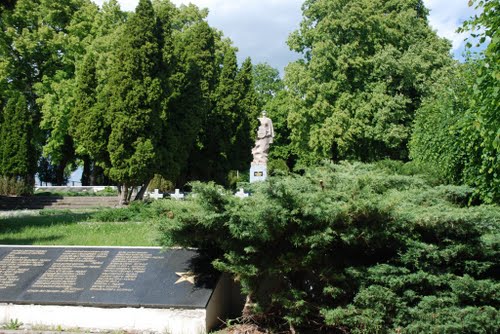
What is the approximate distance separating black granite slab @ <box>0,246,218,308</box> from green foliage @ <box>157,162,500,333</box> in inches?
28.9

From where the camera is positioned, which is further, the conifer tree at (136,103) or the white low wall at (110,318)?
the conifer tree at (136,103)

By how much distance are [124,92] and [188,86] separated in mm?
4005

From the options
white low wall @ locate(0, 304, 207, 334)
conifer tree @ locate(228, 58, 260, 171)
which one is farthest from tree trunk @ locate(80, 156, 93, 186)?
white low wall @ locate(0, 304, 207, 334)

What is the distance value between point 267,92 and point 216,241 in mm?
44696

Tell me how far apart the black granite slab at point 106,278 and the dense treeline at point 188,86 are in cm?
1295

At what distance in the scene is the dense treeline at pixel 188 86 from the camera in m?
21.0

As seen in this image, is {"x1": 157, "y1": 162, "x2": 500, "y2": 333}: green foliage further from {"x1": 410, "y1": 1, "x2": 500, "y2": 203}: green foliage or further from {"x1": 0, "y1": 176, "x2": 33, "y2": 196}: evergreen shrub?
{"x1": 0, "y1": 176, "x2": 33, "y2": 196}: evergreen shrub

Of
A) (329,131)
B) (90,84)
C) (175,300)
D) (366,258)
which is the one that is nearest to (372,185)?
(366,258)

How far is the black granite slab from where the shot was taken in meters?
6.26

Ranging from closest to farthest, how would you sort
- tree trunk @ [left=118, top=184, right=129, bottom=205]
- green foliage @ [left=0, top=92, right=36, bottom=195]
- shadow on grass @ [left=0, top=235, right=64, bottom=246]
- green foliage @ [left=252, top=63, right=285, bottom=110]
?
shadow on grass @ [left=0, top=235, right=64, bottom=246]
tree trunk @ [left=118, top=184, right=129, bottom=205]
green foliage @ [left=0, top=92, right=36, bottom=195]
green foliage @ [left=252, top=63, right=285, bottom=110]

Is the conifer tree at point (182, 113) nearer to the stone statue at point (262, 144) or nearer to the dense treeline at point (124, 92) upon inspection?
the dense treeline at point (124, 92)

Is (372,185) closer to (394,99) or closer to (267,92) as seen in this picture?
(394,99)

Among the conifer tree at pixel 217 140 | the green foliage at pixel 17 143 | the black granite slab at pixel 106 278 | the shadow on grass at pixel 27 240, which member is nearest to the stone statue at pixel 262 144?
the conifer tree at pixel 217 140

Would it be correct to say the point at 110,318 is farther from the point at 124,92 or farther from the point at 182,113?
the point at 182,113
